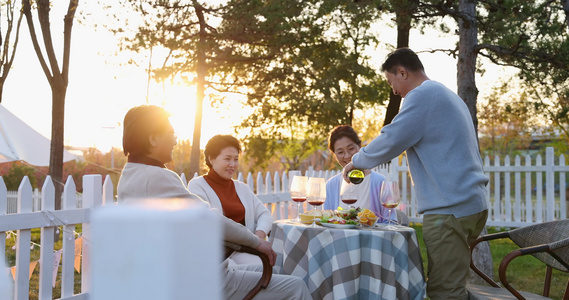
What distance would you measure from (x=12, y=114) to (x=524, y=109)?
1141 cm

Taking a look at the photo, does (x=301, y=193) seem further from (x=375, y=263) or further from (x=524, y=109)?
(x=524, y=109)

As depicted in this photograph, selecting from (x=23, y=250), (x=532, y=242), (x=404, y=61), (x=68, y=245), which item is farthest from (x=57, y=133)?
(x=532, y=242)

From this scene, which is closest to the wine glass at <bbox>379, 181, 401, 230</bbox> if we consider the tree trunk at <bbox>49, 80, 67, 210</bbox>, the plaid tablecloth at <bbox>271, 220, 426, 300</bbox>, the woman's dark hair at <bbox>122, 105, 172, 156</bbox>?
the plaid tablecloth at <bbox>271, 220, 426, 300</bbox>

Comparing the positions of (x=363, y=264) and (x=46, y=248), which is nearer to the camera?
(x=363, y=264)

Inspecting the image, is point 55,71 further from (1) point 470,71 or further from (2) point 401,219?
(2) point 401,219

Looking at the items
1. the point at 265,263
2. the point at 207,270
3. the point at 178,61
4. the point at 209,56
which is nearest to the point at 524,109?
the point at 209,56

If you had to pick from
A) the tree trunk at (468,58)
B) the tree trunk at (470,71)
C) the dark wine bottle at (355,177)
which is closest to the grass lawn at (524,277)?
the tree trunk at (470,71)

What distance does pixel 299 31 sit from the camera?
51.5 feet

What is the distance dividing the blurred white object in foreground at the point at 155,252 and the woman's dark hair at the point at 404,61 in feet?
10.3

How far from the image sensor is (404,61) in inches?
130

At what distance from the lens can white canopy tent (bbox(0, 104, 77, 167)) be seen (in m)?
10.4

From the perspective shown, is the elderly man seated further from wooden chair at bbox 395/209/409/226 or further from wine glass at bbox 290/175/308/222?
wooden chair at bbox 395/209/409/226

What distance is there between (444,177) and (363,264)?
2.27ft

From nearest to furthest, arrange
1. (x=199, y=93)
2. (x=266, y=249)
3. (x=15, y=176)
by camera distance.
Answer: (x=266, y=249) → (x=199, y=93) → (x=15, y=176)
